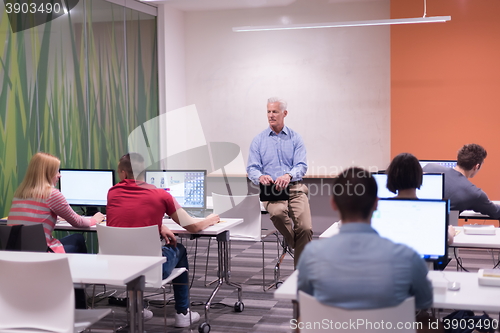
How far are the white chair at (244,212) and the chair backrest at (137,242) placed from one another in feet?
5.21

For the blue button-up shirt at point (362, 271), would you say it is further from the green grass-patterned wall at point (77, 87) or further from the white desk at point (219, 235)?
the green grass-patterned wall at point (77, 87)

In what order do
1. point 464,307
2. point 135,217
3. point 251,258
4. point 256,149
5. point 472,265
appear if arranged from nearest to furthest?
point 464,307
point 135,217
point 256,149
point 472,265
point 251,258

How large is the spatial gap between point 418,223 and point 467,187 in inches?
58.4

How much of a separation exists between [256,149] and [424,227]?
8.66 feet

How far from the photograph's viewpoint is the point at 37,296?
2393 mm

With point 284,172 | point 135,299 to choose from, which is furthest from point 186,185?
point 135,299

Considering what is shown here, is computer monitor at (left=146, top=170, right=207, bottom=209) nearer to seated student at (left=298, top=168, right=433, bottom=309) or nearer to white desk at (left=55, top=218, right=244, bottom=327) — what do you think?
white desk at (left=55, top=218, right=244, bottom=327)

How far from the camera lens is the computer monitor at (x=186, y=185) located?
4898 mm

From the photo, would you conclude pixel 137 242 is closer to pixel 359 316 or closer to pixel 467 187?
pixel 359 316

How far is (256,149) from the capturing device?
16.8 feet

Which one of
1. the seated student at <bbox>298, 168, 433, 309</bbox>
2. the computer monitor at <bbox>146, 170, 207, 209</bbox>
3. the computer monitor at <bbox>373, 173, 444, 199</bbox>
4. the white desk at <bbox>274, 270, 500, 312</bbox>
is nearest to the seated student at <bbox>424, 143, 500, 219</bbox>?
the computer monitor at <bbox>373, 173, 444, 199</bbox>

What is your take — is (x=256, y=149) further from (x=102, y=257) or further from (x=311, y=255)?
(x=311, y=255)

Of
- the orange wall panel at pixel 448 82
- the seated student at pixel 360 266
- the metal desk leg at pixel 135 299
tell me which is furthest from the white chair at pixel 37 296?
the orange wall panel at pixel 448 82

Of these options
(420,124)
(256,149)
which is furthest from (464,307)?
(420,124)
